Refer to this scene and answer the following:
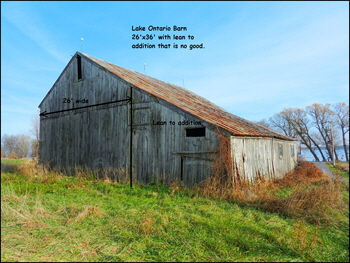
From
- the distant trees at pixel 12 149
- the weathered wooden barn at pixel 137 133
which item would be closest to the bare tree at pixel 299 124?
the weathered wooden barn at pixel 137 133

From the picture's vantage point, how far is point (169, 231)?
4.81 metres

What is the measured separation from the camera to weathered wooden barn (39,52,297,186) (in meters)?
10.2

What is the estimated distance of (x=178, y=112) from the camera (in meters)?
10.6

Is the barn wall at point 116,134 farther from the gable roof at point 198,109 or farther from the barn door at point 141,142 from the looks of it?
the gable roof at point 198,109

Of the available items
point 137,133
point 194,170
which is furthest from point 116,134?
point 194,170

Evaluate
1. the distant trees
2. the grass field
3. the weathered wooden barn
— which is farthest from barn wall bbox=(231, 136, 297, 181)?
the distant trees

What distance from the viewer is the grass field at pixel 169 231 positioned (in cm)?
379

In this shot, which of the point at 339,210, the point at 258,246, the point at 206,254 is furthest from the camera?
the point at 339,210

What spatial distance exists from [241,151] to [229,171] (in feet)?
4.70

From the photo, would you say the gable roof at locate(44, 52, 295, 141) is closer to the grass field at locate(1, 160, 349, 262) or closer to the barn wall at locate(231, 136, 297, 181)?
the barn wall at locate(231, 136, 297, 181)

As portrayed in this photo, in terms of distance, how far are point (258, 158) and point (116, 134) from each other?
7363mm

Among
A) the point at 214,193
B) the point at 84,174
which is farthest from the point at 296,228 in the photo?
the point at 84,174

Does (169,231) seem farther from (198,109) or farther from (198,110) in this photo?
(198,109)

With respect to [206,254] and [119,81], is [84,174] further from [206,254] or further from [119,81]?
[206,254]
